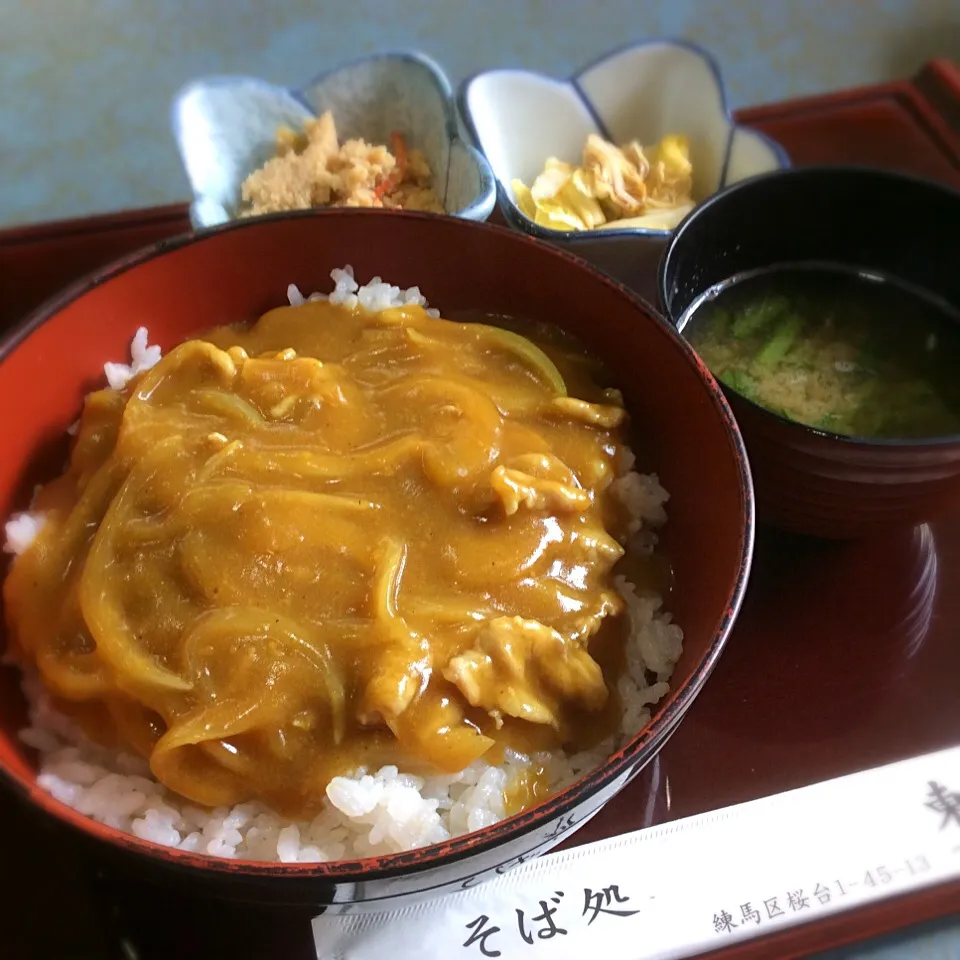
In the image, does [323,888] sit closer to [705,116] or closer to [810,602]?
[810,602]

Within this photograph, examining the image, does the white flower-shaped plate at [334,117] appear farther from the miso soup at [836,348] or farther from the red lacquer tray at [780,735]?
the red lacquer tray at [780,735]

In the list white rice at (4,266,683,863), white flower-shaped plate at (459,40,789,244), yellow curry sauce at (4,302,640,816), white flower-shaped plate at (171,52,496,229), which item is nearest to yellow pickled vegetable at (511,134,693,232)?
white flower-shaped plate at (459,40,789,244)

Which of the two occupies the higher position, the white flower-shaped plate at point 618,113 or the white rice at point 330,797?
the white flower-shaped plate at point 618,113

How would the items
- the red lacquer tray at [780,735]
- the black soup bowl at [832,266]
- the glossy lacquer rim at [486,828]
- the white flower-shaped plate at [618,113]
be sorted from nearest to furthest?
the glossy lacquer rim at [486,828], the red lacquer tray at [780,735], the black soup bowl at [832,266], the white flower-shaped plate at [618,113]

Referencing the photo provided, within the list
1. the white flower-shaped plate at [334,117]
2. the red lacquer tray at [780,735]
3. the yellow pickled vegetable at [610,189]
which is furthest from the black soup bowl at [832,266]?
the white flower-shaped plate at [334,117]

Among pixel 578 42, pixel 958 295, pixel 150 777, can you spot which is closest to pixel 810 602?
pixel 958 295

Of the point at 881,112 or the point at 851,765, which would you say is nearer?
the point at 851,765
